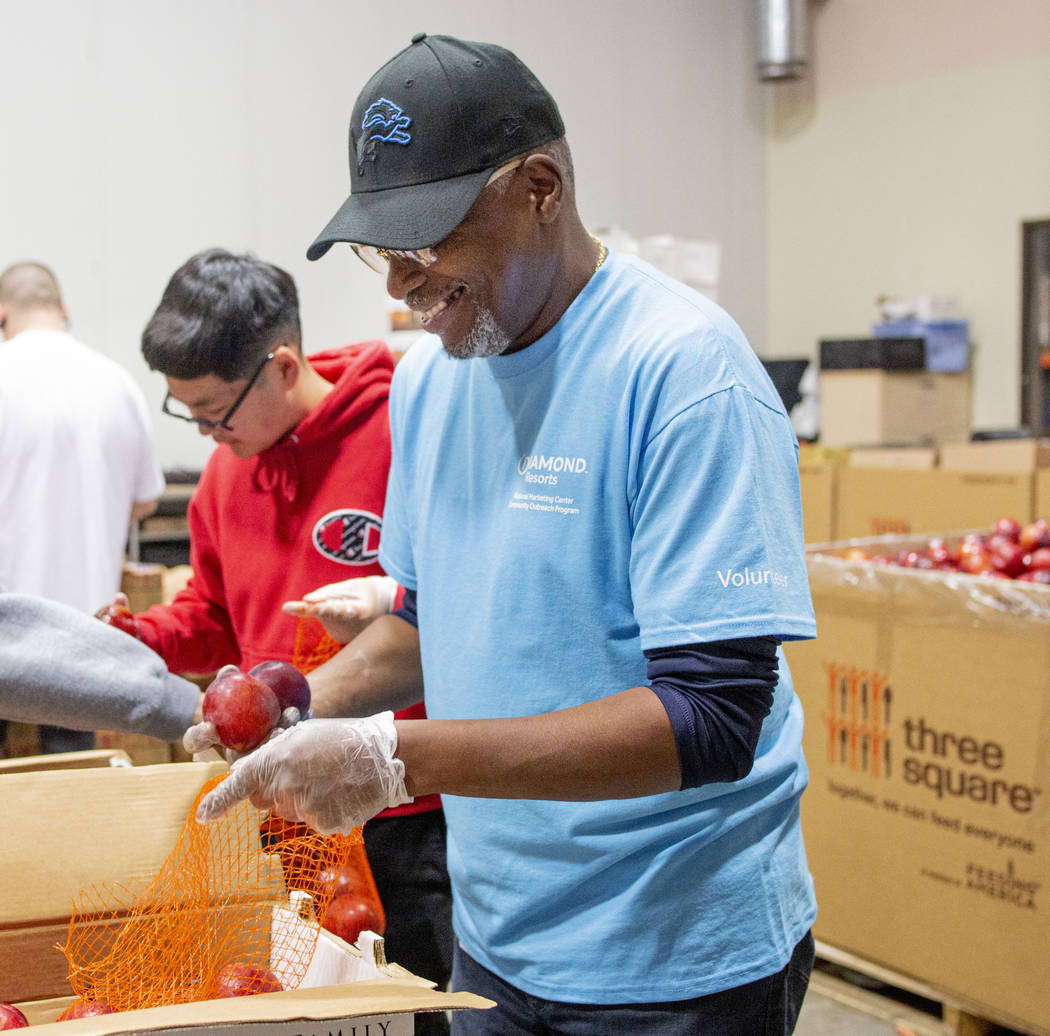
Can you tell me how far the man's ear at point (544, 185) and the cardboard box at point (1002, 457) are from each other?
128 inches

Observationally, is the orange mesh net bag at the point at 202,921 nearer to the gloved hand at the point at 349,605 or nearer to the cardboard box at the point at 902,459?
the gloved hand at the point at 349,605

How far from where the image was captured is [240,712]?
1288 mm

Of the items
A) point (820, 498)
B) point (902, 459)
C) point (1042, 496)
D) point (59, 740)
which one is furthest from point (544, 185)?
point (902, 459)

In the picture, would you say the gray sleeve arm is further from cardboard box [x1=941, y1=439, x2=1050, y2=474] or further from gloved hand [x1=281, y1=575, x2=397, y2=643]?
cardboard box [x1=941, y1=439, x2=1050, y2=474]

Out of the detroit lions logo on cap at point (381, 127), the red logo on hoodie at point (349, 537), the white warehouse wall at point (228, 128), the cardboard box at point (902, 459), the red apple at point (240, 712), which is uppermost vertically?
the white warehouse wall at point (228, 128)

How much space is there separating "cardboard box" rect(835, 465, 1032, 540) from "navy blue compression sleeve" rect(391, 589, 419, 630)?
2991 millimetres

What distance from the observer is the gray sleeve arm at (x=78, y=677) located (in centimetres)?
152

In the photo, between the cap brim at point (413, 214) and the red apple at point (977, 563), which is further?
the red apple at point (977, 563)

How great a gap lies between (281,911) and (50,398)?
8.94 ft

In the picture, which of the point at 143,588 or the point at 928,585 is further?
the point at 143,588

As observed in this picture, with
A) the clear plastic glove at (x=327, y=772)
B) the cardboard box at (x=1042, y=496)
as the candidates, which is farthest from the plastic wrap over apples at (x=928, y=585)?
the clear plastic glove at (x=327, y=772)

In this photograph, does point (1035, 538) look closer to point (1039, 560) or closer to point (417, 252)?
point (1039, 560)

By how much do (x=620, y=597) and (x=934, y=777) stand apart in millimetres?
1865

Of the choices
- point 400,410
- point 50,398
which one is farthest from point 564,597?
point 50,398
